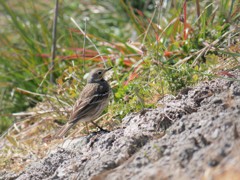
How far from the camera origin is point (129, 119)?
18.2 feet

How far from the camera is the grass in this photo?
5.83m

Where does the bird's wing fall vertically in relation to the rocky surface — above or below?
below

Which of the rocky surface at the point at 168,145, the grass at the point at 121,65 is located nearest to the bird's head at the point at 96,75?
the grass at the point at 121,65

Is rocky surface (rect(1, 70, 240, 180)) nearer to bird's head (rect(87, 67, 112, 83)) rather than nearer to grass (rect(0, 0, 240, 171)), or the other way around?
grass (rect(0, 0, 240, 171))

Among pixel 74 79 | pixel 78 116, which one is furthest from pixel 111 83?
pixel 78 116

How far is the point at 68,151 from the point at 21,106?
301cm

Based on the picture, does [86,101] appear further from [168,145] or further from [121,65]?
[168,145]

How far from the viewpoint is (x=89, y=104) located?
6004mm

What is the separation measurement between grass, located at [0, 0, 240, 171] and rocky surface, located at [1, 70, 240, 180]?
0.33 m

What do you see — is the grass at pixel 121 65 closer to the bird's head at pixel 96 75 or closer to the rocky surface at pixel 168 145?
the bird's head at pixel 96 75

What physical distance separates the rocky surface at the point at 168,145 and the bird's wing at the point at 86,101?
0.28 m

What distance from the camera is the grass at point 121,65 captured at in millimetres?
5828

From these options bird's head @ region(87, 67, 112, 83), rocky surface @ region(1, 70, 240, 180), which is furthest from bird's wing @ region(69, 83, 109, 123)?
rocky surface @ region(1, 70, 240, 180)

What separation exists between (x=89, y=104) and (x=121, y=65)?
1271mm
